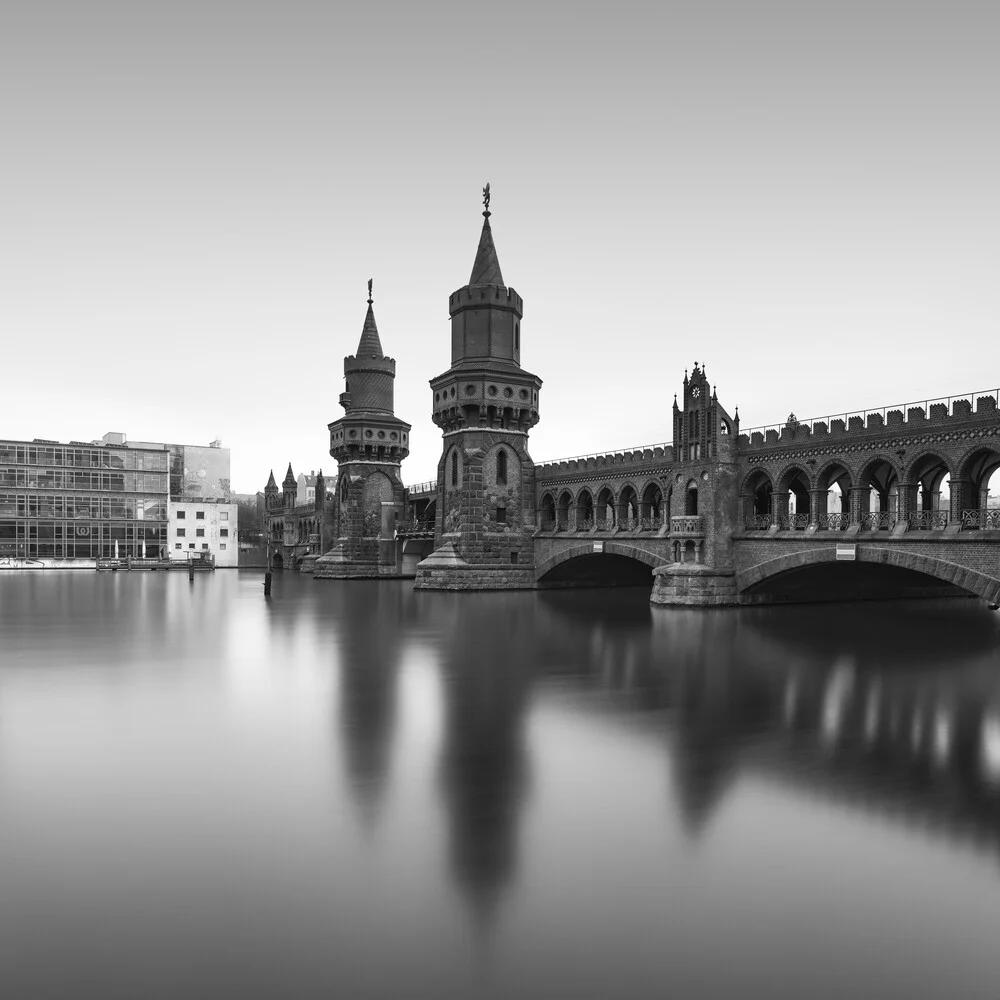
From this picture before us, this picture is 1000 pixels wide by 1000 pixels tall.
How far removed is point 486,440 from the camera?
4906 cm

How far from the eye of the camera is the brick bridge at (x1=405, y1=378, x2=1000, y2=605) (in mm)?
26766

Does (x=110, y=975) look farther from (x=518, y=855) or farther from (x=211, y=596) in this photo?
(x=211, y=596)

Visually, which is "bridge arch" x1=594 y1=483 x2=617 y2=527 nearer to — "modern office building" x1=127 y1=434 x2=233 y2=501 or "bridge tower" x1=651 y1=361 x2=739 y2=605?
"bridge tower" x1=651 y1=361 x2=739 y2=605

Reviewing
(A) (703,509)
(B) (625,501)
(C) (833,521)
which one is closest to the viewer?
(C) (833,521)

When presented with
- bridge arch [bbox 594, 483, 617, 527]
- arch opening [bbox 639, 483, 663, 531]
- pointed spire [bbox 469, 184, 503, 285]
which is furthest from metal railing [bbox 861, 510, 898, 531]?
pointed spire [bbox 469, 184, 503, 285]

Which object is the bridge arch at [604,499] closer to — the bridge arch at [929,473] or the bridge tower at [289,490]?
the bridge arch at [929,473]

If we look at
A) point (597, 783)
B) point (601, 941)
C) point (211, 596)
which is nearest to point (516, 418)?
point (211, 596)

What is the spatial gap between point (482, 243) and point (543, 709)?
43.1m

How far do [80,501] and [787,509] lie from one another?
84156mm

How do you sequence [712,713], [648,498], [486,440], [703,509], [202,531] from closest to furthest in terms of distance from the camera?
[712,713], [703,509], [648,498], [486,440], [202,531]

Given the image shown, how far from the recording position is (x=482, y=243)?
169 ft

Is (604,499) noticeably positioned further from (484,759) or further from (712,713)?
(484,759)

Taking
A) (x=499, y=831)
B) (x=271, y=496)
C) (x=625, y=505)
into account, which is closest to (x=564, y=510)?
(x=625, y=505)

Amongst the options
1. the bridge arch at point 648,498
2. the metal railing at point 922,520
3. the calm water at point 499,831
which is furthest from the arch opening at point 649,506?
the calm water at point 499,831
